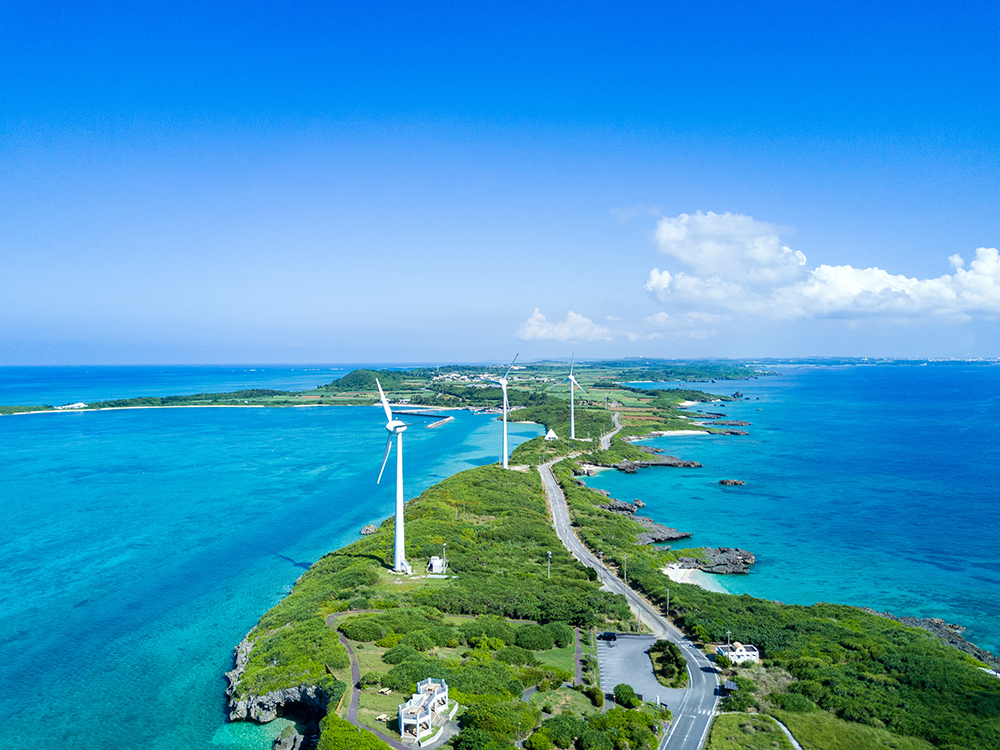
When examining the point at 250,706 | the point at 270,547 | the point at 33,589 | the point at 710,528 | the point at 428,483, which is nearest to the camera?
the point at 250,706

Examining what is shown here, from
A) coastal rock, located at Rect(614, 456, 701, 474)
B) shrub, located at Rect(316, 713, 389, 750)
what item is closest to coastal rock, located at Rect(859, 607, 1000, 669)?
shrub, located at Rect(316, 713, 389, 750)

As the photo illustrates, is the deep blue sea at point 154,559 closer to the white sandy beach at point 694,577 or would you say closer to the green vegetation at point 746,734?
the green vegetation at point 746,734

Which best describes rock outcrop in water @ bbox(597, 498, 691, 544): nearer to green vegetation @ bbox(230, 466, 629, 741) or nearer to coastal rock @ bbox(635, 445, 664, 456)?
green vegetation @ bbox(230, 466, 629, 741)

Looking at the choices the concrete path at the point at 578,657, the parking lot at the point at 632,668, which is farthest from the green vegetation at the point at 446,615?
the parking lot at the point at 632,668

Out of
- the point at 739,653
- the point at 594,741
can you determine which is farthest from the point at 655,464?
the point at 594,741

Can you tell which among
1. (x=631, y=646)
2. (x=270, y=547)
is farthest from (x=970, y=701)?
(x=270, y=547)

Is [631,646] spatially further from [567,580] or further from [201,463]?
[201,463]
